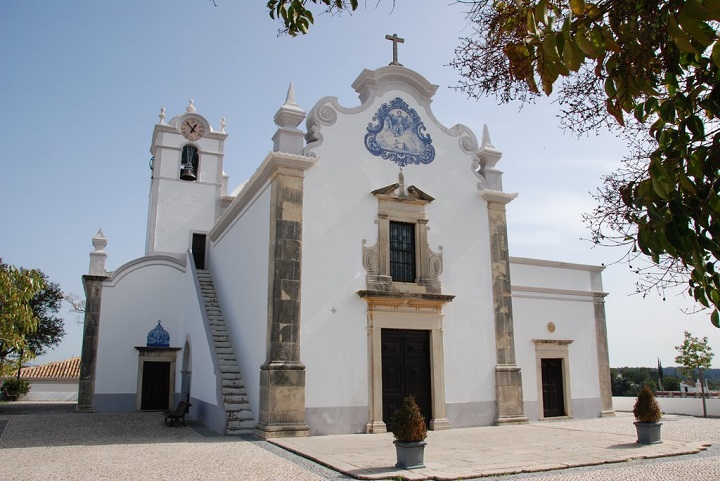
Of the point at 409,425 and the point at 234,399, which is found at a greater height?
the point at 234,399

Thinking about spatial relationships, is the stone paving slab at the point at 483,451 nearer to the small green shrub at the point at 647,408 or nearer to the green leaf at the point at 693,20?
the small green shrub at the point at 647,408

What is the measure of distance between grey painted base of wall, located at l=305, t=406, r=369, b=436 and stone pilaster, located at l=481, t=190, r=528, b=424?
12.2 feet

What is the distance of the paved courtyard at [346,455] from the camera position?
8180 millimetres

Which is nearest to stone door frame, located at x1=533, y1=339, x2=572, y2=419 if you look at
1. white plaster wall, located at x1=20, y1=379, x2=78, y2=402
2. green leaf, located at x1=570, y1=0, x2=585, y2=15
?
green leaf, located at x1=570, y1=0, x2=585, y2=15

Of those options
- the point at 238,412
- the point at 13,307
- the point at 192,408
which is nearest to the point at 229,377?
the point at 238,412

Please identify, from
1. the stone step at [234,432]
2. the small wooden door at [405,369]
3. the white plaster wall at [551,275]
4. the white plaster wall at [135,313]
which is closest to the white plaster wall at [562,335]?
the white plaster wall at [551,275]

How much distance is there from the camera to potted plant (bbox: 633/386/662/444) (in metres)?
10.9

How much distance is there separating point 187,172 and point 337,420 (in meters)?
14.5

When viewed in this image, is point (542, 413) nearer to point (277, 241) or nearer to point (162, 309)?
point (277, 241)

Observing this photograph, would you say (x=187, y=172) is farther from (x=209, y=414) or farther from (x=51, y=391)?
(x=51, y=391)

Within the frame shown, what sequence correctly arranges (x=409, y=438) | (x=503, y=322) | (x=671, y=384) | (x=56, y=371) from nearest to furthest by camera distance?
(x=409, y=438), (x=503, y=322), (x=56, y=371), (x=671, y=384)

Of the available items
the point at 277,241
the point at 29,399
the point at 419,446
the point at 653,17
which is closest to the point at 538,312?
the point at 277,241

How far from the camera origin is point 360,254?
13.8 metres

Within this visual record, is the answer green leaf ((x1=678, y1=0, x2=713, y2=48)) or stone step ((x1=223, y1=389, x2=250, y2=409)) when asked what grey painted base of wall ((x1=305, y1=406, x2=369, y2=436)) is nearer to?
stone step ((x1=223, y1=389, x2=250, y2=409))
